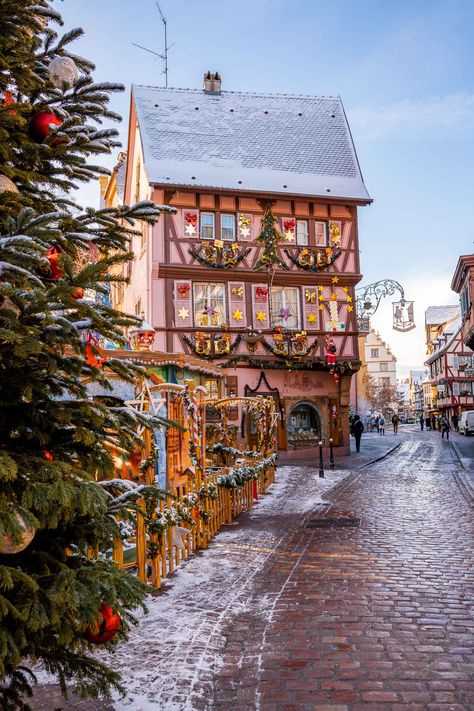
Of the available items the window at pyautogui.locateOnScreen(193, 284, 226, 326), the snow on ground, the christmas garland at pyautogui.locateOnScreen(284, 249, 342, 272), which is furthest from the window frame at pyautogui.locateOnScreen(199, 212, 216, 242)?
the snow on ground

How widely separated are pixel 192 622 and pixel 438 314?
85051mm

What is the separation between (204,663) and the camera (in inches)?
197

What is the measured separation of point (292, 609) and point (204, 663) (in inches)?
59.2

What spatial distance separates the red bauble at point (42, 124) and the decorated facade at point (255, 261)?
19482mm

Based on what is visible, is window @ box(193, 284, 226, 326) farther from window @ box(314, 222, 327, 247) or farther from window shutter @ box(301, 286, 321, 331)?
window @ box(314, 222, 327, 247)

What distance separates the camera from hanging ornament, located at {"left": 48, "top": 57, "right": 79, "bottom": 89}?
13.1 feet

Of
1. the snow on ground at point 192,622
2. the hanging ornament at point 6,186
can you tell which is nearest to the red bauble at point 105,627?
the snow on ground at point 192,622

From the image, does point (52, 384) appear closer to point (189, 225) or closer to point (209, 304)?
point (209, 304)

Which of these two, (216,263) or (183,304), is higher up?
(216,263)

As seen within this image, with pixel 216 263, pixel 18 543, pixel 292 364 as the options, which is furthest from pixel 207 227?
pixel 18 543

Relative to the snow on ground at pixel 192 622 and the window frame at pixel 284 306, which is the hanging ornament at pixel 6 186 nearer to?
the snow on ground at pixel 192 622

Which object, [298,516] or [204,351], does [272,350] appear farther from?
[298,516]

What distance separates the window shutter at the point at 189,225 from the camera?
2420 cm

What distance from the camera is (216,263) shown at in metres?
24.3
